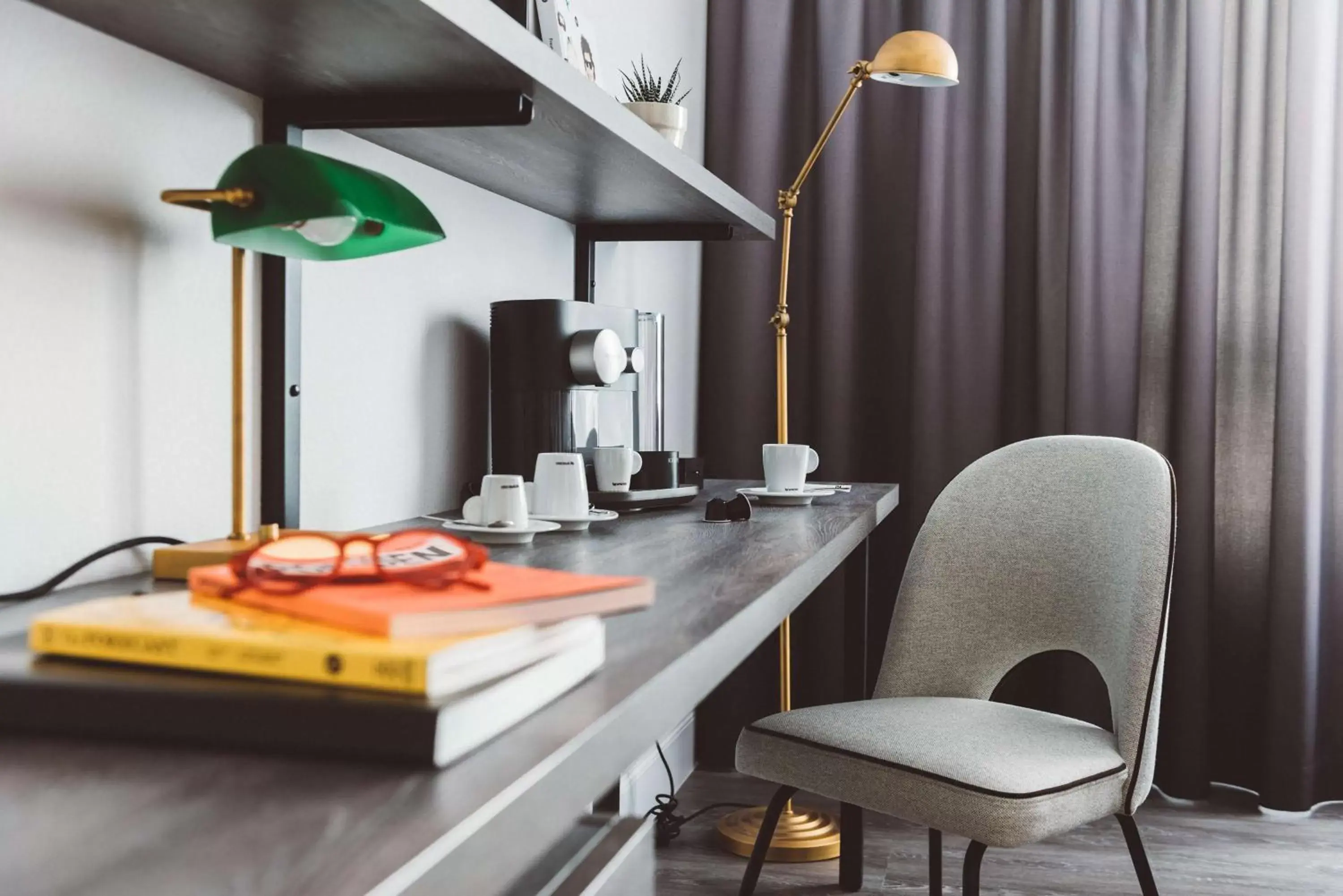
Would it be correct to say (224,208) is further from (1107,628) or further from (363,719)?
(1107,628)

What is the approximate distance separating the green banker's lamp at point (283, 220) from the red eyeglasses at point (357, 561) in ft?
1.01

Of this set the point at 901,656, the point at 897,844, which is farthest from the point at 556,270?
the point at 897,844

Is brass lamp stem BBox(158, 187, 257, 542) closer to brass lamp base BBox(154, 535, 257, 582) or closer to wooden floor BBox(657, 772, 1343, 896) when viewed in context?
brass lamp base BBox(154, 535, 257, 582)

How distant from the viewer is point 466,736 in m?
0.49

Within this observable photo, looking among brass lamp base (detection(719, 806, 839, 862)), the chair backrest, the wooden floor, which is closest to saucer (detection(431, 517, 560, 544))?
the chair backrest

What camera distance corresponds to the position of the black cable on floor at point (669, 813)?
236 cm

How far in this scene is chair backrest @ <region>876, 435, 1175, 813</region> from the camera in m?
1.62

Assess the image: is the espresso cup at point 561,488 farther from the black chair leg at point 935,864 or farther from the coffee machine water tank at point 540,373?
the black chair leg at point 935,864

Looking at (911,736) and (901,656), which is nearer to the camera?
(911,736)

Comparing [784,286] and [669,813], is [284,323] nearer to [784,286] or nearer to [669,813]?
[784,286]

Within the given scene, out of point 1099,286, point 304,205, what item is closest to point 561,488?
point 304,205

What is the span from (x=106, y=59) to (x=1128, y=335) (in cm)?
222

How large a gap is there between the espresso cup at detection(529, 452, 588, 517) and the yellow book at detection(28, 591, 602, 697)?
2.40 feet

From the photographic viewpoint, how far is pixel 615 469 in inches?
61.3
